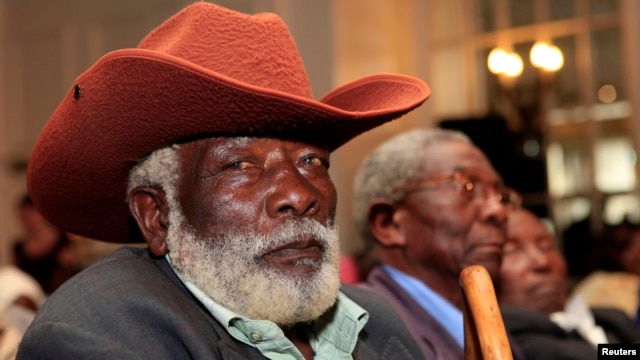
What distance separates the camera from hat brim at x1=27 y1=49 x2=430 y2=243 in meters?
1.55

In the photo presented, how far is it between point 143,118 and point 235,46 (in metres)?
0.23

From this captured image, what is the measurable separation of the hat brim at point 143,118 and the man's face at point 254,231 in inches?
2.0

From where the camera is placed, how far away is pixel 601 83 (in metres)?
6.61

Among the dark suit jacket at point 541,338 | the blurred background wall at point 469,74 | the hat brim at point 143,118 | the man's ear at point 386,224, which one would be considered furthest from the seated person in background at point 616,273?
the hat brim at point 143,118

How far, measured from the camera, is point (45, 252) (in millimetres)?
5023

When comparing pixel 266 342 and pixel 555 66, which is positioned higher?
pixel 555 66

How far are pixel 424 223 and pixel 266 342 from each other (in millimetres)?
1040

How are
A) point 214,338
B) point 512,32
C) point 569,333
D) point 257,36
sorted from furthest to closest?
point 512,32, point 569,333, point 257,36, point 214,338

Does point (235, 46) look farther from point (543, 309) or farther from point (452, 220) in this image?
A: point (543, 309)

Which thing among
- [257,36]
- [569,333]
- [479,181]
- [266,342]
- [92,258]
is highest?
[257,36]

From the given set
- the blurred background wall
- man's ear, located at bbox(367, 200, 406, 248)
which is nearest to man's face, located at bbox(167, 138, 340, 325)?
man's ear, located at bbox(367, 200, 406, 248)

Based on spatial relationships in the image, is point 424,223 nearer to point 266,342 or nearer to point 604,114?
point 266,342

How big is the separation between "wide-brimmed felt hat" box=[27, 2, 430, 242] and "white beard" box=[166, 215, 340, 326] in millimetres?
186

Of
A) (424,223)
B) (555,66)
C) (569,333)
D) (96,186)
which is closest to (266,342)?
(96,186)
